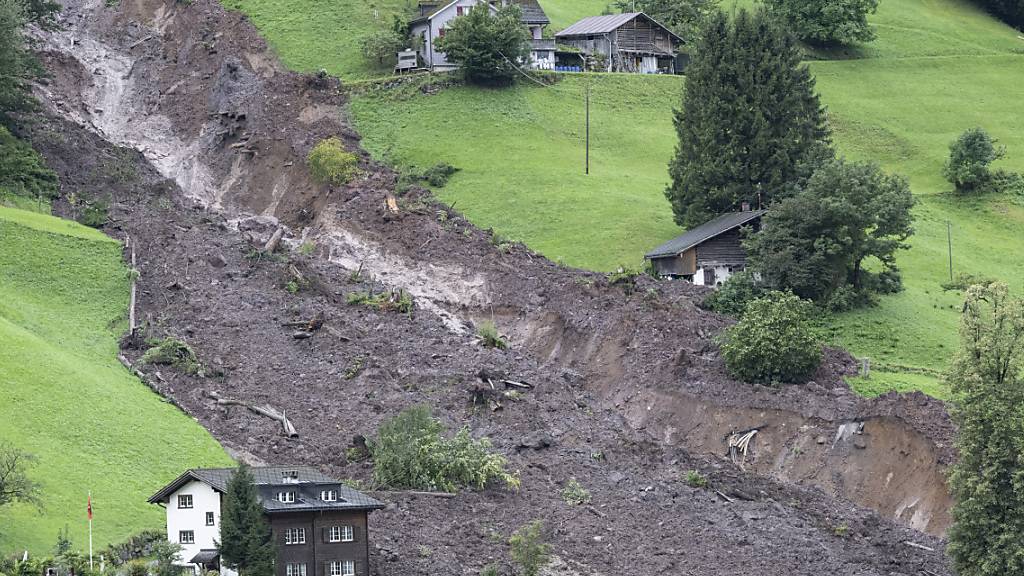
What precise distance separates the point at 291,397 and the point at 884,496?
27.2 metres

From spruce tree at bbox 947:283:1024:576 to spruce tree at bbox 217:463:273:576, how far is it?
2406 cm

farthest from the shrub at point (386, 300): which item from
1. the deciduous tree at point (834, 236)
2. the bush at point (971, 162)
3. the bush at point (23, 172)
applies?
the bush at point (971, 162)

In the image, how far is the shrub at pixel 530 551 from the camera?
218 ft

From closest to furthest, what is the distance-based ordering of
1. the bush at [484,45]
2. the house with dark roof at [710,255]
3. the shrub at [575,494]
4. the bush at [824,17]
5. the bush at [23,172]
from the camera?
the shrub at [575,494] < the house with dark roof at [710,255] < the bush at [23,172] < the bush at [484,45] < the bush at [824,17]

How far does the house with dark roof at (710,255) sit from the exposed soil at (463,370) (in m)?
2.16

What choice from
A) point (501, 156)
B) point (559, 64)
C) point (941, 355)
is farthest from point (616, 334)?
point (559, 64)

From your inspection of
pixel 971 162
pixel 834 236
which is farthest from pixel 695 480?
pixel 971 162

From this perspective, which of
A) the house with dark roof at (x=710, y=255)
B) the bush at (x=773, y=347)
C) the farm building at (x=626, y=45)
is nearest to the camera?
the bush at (x=773, y=347)

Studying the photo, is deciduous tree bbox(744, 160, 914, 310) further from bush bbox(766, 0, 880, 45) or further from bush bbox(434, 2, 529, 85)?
bush bbox(766, 0, 880, 45)

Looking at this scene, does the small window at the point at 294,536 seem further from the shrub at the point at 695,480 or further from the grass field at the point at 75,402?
the shrub at the point at 695,480

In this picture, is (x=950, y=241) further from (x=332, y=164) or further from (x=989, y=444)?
(x=989, y=444)

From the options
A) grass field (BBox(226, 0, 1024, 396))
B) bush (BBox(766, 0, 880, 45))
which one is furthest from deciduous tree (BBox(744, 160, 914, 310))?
bush (BBox(766, 0, 880, 45))

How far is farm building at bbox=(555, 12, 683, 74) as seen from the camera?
136m

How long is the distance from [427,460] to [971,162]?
56061 mm
